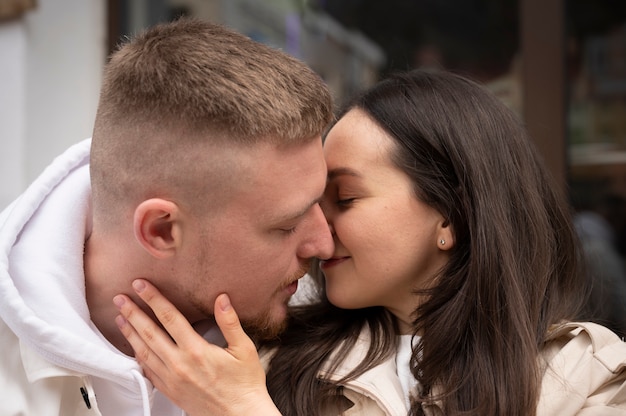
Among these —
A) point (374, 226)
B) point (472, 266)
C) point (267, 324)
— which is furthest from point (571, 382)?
point (267, 324)

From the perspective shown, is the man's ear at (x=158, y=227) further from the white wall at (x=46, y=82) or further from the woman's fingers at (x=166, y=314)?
the white wall at (x=46, y=82)

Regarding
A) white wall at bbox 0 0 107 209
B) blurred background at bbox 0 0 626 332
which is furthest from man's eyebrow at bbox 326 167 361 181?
white wall at bbox 0 0 107 209

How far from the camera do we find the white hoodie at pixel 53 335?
1.44 metres

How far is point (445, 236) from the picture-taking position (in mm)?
1646

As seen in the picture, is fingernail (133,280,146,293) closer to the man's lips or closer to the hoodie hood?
the hoodie hood

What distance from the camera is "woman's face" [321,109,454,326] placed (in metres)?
1.63

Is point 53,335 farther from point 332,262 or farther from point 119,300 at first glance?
point 332,262

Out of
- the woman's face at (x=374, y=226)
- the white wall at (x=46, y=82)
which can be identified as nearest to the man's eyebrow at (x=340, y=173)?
the woman's face at (x=374, y=226)

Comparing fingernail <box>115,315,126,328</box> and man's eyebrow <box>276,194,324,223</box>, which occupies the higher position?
man's eyebrow <box>276,194,324,223</box>

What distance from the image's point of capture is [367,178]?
1.64 metres

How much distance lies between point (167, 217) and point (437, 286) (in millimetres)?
562

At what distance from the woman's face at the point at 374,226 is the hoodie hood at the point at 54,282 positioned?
469 millimetres

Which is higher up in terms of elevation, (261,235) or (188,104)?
(188,104)

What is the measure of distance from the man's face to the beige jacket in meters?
0.24
